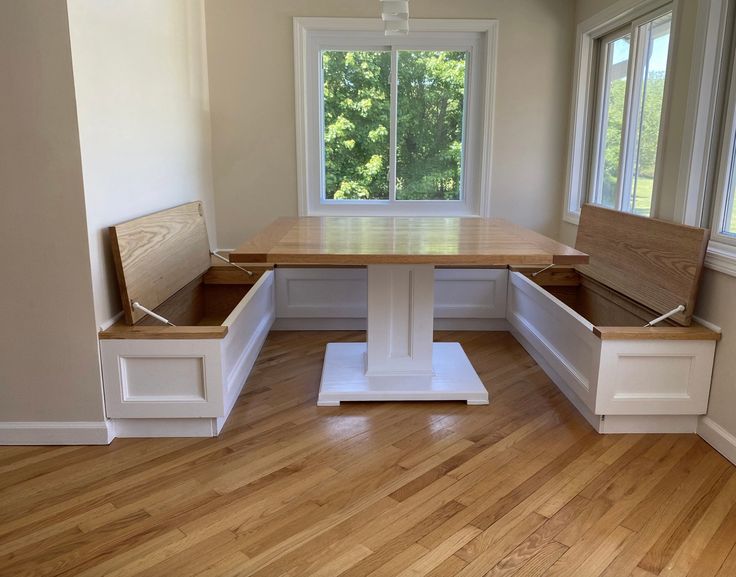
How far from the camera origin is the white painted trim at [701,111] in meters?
2.54

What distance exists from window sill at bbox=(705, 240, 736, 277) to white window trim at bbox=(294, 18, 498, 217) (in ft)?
6.14

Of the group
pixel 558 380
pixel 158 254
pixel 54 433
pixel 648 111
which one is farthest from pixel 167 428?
pixel 648 111

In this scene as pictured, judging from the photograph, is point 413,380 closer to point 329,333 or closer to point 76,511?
point 329,333

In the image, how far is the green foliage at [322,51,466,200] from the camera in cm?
417

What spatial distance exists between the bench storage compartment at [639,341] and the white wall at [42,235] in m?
2.06

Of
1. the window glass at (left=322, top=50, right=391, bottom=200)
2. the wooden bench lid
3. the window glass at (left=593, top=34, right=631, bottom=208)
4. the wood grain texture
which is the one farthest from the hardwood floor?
the window glass at (left=322, top=50, right=391, bottom=200)

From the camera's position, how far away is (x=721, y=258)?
2.45 metres

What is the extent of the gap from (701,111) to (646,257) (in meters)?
0.67

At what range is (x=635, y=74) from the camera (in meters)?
3.33

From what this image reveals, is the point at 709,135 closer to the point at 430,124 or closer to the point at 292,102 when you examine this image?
the point at 430,124

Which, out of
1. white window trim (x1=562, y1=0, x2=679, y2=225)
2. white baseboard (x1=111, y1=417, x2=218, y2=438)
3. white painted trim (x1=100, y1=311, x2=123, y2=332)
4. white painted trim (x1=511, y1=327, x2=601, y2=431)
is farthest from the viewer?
white window trim (x1=562, y1=0, x2=679, y2=225)

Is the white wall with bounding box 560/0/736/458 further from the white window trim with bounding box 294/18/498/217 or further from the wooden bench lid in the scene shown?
the white window trim with bounding box 294/18/498/217

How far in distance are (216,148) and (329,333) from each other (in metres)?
1.46

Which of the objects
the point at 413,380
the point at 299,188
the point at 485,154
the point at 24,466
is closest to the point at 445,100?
the point at 485,154
